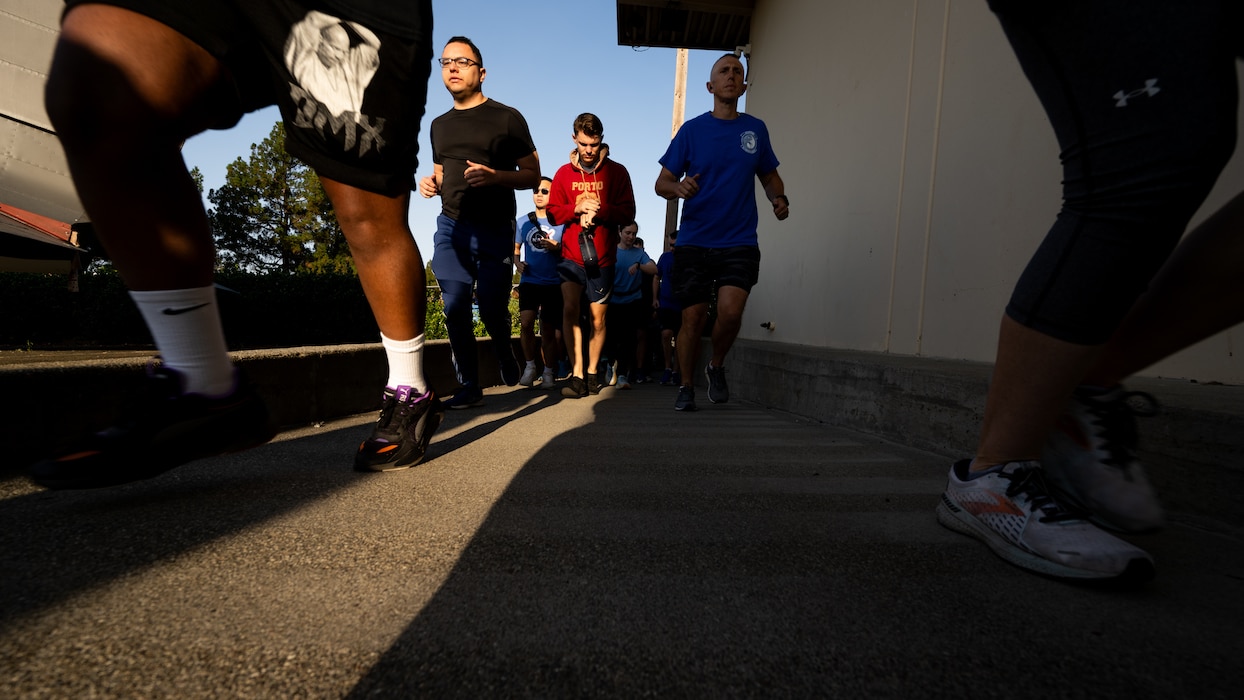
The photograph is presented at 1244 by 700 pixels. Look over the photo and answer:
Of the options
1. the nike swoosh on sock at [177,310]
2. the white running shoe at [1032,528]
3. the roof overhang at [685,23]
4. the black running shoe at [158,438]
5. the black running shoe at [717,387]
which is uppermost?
the roof overhang at [685,23]

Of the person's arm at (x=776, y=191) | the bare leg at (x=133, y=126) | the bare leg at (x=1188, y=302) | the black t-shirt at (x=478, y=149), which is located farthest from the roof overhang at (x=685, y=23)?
the bare leg at (x=1188, y=302)

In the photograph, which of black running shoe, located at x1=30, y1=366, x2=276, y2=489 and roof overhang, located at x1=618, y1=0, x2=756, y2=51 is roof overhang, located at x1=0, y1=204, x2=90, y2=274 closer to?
roof overhang, located at x1=618, y1=0, x2=756, y2=51

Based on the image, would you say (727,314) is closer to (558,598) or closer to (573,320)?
(573,320)

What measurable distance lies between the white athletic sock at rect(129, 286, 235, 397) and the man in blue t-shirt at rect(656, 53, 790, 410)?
273 cm

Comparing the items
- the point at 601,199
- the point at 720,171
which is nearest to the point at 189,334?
the point at 720,171

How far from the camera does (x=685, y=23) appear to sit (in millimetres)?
10234

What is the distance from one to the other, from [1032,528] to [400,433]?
159cm

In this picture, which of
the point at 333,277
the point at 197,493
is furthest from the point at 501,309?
the point at 333,277

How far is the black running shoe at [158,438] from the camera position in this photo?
49.7 inches

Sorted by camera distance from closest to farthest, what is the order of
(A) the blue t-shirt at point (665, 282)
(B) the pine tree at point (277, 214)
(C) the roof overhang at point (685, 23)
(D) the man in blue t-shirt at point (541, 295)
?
(D) the man in blue t-shirt at point (541, 295)
(A) the blue t-shirt at point (665, 282)
(C) the roof overhang at point (685, 23)
(B) the pine tree at point (277, 214)

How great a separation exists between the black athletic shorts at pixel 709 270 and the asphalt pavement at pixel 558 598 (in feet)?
7.48

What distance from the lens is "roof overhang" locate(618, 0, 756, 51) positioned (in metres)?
9.22

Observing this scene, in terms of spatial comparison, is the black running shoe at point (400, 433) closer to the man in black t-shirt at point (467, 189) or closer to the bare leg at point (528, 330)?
the man in black t-shirt at point (467, 189)

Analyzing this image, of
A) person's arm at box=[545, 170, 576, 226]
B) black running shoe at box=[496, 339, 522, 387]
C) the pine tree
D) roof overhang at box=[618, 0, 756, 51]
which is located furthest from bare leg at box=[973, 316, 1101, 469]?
the pine tree
